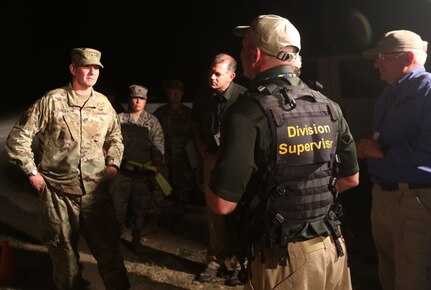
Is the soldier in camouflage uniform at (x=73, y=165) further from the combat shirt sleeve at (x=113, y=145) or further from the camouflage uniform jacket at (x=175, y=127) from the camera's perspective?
the camouflage uniform jacket at (x=175, y=127)

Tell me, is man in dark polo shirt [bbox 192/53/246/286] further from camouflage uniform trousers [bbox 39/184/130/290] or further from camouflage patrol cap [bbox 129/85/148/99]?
camouflage uniform trousers [bbox 39/184/130/290]

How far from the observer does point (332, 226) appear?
2283 millimetres

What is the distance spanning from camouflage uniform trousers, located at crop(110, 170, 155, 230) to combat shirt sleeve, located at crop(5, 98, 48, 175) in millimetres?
1753

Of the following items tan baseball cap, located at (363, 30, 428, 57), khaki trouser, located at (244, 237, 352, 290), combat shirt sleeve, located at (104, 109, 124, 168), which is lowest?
khaki trouser, located at (244, 237, 352, 290)

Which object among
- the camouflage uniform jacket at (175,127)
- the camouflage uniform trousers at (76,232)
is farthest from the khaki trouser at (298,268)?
the camouflage uniform jacket at (175,127)

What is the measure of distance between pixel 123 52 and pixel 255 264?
801 cm

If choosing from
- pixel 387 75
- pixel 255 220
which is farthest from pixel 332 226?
pixel 387 75

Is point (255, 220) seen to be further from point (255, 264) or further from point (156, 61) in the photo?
point (156, 61)

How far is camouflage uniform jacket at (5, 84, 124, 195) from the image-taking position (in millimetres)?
3330

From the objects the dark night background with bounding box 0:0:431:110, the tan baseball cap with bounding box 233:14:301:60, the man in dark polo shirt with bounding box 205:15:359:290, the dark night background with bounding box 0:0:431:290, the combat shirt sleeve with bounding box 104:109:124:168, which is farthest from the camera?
the dark night background with bounding box 0:0:431:110

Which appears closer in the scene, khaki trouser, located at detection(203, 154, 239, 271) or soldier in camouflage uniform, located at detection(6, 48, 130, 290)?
soldier in camouflage uniform, located at detection(6, 48, 130, 290)

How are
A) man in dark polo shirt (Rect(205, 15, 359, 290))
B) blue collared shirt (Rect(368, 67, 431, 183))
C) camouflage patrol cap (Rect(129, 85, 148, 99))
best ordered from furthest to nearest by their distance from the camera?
camouflage patrol cap (Rect(129, 85, 148, 99)) < blue collared shirt (Rect(368, 67, 431, 183)) < man in dark polo shirt (Rect(205, 15, 359, 290))

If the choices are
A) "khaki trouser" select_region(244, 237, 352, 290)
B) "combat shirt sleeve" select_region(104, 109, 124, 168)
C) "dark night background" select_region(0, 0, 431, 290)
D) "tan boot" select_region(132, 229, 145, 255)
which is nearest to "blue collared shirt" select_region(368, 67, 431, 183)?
"khaki trouser" select_region(244, 237, 352, 290)

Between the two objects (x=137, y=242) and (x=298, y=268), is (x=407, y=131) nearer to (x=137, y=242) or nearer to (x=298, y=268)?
(x=298, y=268)
